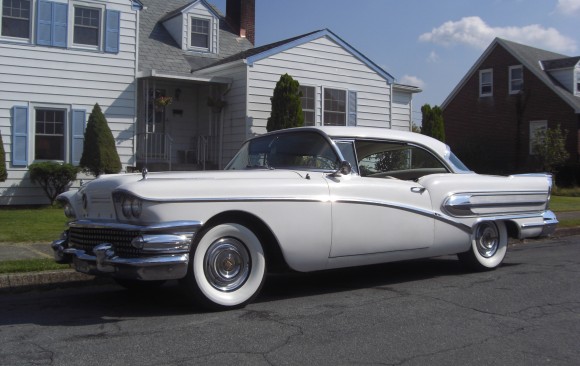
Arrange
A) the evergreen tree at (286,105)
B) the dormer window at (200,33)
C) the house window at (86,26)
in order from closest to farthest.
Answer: the house window at (86,26) < the evergreen tree at (286,105) < the dormer window at (200,33)

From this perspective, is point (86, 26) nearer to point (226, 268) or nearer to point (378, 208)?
point (378, 208)

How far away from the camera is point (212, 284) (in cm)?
539

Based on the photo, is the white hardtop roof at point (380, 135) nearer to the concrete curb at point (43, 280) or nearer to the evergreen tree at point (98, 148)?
the concrete curb at point (43, 280)

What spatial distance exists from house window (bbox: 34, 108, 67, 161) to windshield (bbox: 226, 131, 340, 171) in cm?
997

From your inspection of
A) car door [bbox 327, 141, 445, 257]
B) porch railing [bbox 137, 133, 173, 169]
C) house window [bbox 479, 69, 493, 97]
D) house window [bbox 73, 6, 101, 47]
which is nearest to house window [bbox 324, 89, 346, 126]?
porch railing [bbox 137, 133, 173, 169]

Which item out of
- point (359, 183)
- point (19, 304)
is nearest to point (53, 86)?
point (19, 304)

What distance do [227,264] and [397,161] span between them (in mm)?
2830

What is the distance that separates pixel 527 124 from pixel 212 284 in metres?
28.9

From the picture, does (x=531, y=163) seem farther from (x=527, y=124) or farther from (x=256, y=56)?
(x=256, y=56)

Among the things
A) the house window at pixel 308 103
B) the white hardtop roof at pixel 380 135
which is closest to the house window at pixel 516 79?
the house window at pixel 308 103

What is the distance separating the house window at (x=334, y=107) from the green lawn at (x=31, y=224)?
26.3 ft

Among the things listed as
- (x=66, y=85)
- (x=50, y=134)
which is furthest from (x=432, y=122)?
(x=50, y=134)

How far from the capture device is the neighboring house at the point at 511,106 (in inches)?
1178

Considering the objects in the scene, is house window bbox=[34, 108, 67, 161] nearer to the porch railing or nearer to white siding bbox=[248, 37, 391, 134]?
the porch railing
